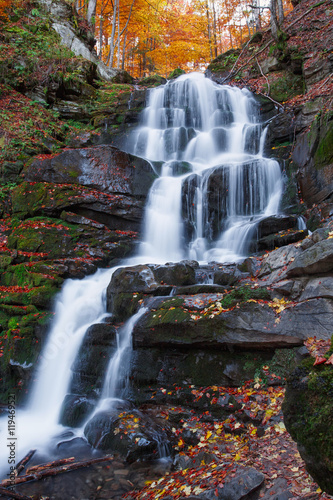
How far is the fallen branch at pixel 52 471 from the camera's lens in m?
4.21

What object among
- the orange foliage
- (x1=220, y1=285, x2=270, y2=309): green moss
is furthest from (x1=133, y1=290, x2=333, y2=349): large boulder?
the orange foliage

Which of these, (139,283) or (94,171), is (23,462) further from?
(94,171)

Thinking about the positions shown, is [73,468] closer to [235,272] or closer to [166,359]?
[166,359]

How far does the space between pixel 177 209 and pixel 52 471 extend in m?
8.22

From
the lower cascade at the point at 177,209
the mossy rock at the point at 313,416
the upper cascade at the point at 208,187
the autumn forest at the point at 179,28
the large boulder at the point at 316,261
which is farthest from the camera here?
the autumn forest at the point at 179,28

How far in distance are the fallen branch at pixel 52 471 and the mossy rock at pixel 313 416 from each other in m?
3.45

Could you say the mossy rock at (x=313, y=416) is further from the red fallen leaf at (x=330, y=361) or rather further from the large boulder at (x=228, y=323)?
the large boulder at (x=228, y=323)

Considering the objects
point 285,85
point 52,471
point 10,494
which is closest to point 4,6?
point 285,85

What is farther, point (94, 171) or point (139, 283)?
point (94, 171)

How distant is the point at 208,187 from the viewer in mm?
11047

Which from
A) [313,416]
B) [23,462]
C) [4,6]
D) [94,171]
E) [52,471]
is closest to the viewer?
[313,416]

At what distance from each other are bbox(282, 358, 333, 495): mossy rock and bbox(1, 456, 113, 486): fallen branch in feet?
11.3

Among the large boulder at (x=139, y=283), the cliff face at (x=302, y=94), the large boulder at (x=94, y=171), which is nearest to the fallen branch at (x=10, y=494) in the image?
the large boulder at (x=139, y=283)

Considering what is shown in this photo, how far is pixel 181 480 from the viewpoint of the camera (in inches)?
146
